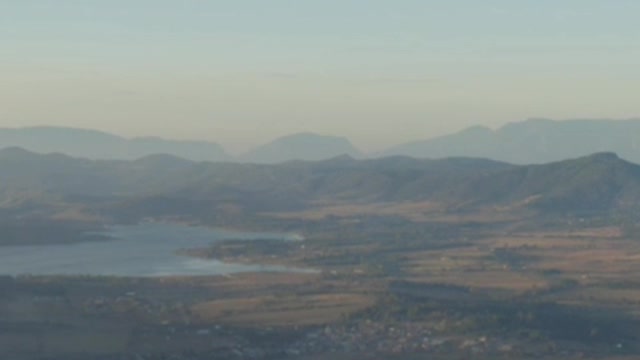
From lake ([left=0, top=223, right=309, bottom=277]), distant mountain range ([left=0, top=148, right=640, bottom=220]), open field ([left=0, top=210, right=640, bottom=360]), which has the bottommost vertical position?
open field ([left=0, top=210, right=640, bottom=360])

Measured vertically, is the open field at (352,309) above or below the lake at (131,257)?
below

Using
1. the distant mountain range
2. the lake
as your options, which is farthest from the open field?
the distant mountain range

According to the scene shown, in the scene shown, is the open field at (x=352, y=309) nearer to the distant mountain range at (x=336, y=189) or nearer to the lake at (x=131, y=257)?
the lake at (x=131, y=257)

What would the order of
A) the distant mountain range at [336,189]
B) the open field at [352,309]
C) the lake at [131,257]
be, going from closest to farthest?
1. the open field at [352,309]
2. the lake at [131,257]
3. the distant mountain range at [336,189]

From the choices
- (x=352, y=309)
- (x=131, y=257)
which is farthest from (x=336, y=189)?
(x=352, y=309)

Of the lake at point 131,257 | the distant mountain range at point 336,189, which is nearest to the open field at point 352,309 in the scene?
the lake at point 131,257

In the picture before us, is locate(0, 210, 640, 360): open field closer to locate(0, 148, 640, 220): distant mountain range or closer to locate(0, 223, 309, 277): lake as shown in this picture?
locate(0, 223, 309, 277): lake

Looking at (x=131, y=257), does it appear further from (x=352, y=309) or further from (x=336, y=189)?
(x=336, y=189)

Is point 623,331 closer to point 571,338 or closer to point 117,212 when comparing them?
point 571,338
